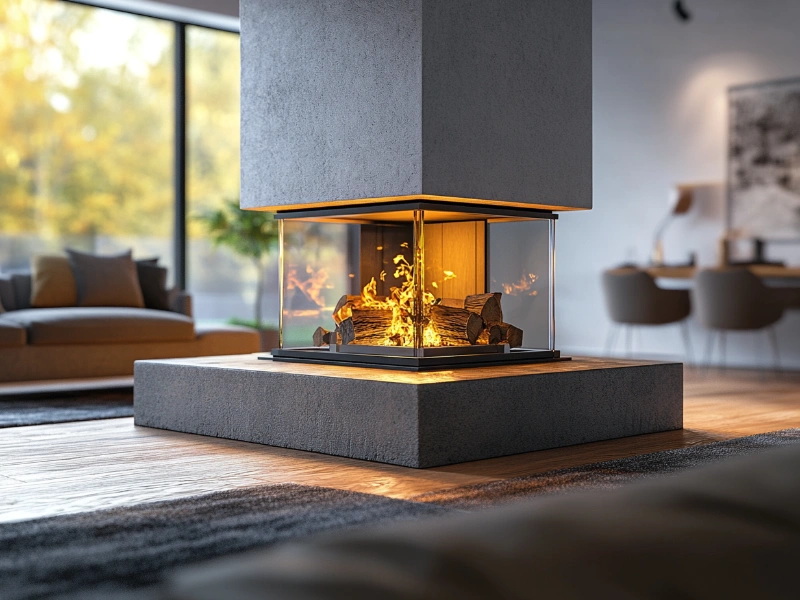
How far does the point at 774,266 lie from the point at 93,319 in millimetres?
4936

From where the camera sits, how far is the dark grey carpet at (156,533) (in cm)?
184

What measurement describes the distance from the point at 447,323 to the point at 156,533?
6.01ft

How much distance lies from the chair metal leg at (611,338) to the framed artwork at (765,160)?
4.99 ft

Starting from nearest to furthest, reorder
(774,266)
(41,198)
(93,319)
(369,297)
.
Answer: (369,297)
(93,319)
(774,266)
(41,198)

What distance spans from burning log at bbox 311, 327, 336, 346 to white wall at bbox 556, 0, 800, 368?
5.20 meters

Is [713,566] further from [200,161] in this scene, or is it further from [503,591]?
[200,161]

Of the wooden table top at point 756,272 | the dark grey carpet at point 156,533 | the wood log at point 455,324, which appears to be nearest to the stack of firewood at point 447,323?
the wood log at point 455,324

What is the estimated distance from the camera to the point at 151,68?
28.2 feet

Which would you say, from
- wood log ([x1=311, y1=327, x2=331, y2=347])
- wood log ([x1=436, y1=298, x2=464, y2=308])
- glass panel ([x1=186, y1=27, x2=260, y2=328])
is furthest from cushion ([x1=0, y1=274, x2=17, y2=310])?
wood log ([x1=436, y1=298, x2=464, y2=308])

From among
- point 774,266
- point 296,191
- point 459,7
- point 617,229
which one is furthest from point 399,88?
point 617,229

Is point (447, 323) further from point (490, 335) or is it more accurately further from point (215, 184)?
point (215, 184)

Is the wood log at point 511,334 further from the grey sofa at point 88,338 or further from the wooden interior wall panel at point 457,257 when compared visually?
the grey sofa at point 88,338

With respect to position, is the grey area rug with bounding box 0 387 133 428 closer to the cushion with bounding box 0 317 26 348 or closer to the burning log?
the cushion with bounding box 0 317 26 348

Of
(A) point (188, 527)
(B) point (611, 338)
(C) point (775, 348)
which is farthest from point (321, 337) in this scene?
(B) point (611, 338)
